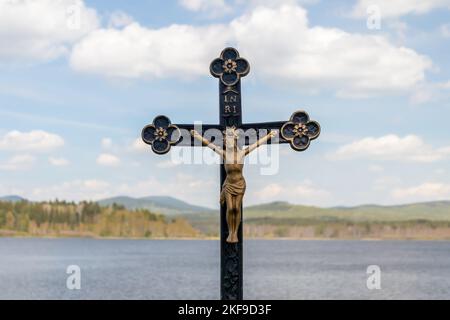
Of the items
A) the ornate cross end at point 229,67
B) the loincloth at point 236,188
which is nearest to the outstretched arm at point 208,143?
the loincloth at point 236,188

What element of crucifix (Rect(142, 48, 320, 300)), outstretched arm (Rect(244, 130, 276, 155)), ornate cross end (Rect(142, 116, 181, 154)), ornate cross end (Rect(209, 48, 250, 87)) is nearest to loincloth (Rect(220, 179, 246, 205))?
crucifix (Rect(142, 48, 320, 300))

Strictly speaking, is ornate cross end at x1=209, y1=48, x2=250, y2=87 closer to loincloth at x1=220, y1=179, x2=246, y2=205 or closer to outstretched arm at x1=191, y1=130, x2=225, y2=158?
outstretched arm at x1=191, y1=130, x2=225, y2=158

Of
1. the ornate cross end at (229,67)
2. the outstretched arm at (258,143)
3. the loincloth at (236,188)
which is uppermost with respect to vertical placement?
the ornate cross end at (229,67)

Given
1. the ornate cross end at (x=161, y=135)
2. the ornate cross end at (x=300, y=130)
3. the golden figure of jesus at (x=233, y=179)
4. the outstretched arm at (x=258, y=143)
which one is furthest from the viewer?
the ornate cross end at (x=161, y=135)

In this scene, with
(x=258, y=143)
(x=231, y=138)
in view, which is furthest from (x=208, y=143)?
(x=258, y=143)

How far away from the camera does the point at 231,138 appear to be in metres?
9.86

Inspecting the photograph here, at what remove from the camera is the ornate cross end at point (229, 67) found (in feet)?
33.6

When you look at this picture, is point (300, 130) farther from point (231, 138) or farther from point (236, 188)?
point (236, 188)

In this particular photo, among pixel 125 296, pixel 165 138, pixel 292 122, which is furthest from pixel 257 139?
pixel 125 296

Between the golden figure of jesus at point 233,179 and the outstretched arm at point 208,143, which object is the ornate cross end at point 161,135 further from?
the golden figure of jesus at point 233,179

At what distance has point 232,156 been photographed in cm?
969

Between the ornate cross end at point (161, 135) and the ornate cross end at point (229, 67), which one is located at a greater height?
the ornate cross end at point (229, 67)
